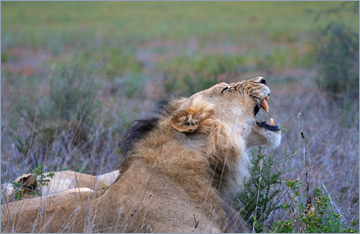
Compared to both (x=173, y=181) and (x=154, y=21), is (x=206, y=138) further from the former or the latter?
(x=154, y=21)

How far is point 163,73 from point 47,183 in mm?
7279

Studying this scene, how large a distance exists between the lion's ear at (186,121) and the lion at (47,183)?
103cm

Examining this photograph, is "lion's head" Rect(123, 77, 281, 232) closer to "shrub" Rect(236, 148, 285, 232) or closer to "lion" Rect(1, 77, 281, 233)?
"lion" Rect(1, 77, 281, 233)

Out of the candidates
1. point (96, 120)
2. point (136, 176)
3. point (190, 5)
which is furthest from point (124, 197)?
point (190, 5)

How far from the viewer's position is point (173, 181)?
3.43 metres

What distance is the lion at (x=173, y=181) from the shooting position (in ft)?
10.7

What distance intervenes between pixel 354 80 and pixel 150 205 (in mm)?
5999

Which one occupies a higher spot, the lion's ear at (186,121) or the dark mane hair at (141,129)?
the lion's ear at (186,121)

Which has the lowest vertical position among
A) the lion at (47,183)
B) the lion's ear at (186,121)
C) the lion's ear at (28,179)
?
the lion at (47,183)

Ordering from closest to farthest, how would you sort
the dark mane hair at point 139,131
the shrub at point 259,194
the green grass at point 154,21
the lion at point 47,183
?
the dark mane hair at point 139,131 → the shrub at point 259,194 → the lion at point 47,183 → the green grass at point 154,21

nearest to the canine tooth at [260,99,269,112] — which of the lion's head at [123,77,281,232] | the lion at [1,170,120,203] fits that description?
the lion's head at [123,77,281,232]

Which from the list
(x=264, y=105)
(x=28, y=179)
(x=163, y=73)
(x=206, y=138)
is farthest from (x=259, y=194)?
(x=163, y=73)

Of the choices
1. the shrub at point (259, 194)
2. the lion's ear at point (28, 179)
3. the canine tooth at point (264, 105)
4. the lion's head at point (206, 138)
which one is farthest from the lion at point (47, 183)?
the canine tooth at point (264, 105)

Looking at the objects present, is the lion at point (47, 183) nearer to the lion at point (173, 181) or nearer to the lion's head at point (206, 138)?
the lion at point (173, 181)
